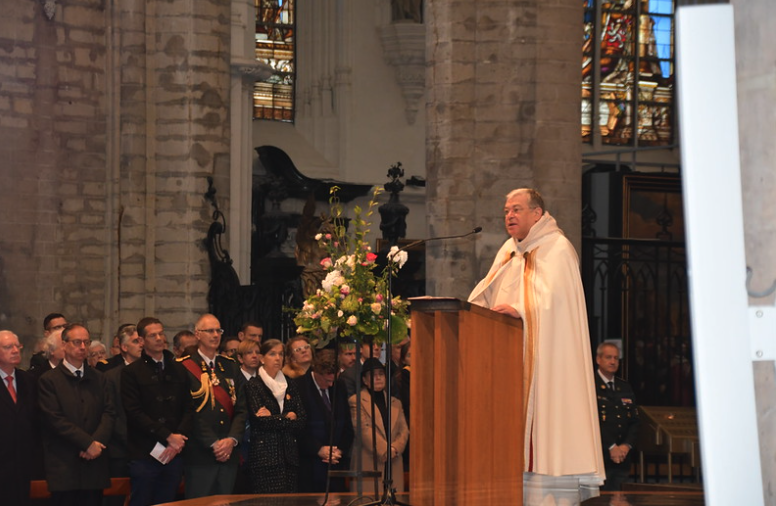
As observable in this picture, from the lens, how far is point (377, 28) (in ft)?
71.7

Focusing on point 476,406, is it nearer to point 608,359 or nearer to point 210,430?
point 210,430

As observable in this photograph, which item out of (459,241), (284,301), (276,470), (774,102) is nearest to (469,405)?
(276,470)

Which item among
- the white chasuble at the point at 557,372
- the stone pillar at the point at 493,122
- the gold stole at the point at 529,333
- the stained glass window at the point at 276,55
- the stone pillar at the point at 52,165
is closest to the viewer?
the white chasuble at the point at 557,372

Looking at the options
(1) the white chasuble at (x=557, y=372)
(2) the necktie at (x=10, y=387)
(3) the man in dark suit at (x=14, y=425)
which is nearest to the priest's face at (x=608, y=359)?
(1) the white chasuble at (x=557, y=372)

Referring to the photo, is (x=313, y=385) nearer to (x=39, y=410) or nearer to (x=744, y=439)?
(x=39, y=410)

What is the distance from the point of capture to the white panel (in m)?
1.49

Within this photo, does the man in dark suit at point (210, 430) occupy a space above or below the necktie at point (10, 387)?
below

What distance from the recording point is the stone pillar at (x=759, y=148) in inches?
68.8

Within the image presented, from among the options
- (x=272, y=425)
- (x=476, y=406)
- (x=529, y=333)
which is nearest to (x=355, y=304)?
(x=529, y=333)

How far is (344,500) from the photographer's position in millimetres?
7270

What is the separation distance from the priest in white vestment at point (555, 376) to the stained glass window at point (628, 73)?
17.9 m

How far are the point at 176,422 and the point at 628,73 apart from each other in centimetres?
1813

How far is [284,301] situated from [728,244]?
37.0ft

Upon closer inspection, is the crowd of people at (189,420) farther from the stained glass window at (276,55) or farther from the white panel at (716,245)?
the stained glass window at (276,55)
